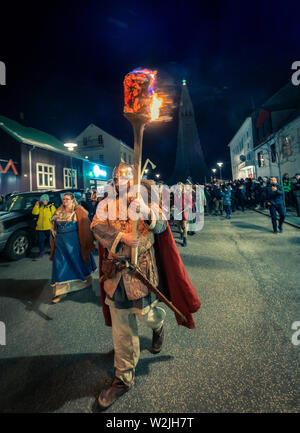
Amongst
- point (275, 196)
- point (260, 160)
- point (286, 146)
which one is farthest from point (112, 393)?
point (260, 160)

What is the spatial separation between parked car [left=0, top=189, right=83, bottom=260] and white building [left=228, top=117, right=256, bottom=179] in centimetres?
2927

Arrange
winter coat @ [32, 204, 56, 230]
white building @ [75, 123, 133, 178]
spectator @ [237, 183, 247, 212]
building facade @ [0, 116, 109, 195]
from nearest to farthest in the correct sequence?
winter coat @ [32, 204, 56, 230] < spectator @ [237, 183, 247, 212] < building facade @ [0, 116, 109, 195] < white building @ [75, 123, 133, 178]

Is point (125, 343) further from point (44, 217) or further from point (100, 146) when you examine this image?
point (100, 146)

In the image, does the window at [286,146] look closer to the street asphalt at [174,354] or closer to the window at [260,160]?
the window at [260,160]

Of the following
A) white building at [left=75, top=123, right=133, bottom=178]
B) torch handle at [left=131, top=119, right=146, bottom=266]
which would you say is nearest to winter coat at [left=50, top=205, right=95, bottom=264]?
torch handle at [left=131, top=119, right=146, bottom=266]

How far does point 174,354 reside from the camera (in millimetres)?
2590

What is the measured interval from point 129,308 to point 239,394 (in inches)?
48.4

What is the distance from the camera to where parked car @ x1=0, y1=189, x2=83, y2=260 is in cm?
Answer: 685

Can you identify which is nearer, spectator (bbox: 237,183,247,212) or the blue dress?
the blue dress

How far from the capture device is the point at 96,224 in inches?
90.8

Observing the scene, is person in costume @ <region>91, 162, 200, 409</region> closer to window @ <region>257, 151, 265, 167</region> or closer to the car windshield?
the car windshield

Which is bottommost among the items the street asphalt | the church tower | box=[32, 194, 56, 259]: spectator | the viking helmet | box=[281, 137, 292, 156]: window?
the street asphalt
